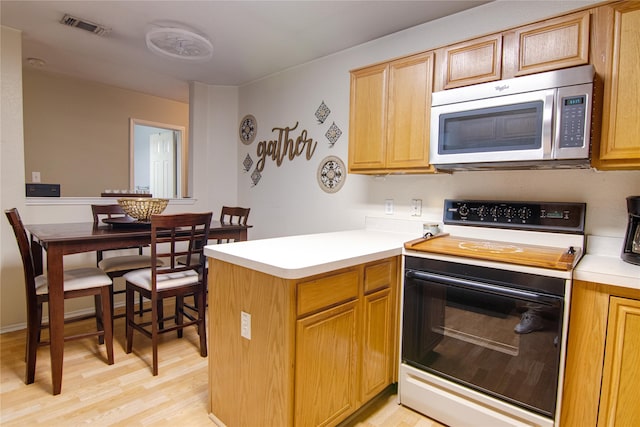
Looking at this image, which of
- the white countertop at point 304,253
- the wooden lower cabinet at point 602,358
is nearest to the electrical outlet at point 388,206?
the white countertop at point 304,253

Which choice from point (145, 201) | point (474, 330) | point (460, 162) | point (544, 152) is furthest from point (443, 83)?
point (145, 201)

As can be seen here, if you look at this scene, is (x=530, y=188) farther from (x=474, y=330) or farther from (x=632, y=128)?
(x=474, y=330)

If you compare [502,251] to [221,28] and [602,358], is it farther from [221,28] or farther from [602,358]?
[221,28]

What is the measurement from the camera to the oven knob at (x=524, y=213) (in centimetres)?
195

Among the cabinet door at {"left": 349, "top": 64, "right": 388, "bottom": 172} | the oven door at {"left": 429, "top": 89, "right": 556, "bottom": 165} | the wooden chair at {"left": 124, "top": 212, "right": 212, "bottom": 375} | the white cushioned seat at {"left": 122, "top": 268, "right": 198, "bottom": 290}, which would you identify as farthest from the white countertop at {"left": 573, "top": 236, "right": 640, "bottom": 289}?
the white cushioned seat at {"left": 122, "top": 268, "right": 198, "bottom": 290}

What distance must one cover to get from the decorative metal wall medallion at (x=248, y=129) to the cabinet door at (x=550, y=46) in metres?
2.71

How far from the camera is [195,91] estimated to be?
12.8 ft

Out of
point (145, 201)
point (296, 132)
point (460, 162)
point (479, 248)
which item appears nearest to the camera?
point (479, 248)

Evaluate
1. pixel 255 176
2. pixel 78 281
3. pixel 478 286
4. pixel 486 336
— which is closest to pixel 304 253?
pixel 478 286

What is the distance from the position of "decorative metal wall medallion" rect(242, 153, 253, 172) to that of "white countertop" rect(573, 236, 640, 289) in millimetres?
3171

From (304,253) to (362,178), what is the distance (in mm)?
1397

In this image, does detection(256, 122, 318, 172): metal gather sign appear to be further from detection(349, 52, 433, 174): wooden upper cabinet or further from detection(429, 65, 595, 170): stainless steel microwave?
detection(429, 65, 595, 170): stainless steel microwave

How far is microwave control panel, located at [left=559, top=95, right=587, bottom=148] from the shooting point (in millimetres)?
1506

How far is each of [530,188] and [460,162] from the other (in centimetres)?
48
